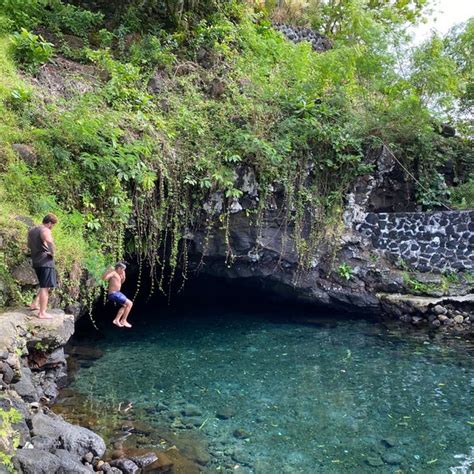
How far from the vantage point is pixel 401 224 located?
12891 mm

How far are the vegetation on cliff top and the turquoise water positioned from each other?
1962mm

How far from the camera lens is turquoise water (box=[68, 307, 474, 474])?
20.2 feet

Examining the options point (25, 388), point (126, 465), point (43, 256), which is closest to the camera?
point (126, 465)

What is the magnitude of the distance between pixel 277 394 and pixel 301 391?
1.45 ft

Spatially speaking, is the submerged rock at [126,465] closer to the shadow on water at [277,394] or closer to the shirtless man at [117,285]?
the shadow on water at [277,394]

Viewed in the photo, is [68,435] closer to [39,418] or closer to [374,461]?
[39,418]

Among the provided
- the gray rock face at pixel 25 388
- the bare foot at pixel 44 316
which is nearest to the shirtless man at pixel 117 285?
the bare foot at pixel 44 316

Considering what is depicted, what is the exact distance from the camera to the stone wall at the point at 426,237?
12539 millimetres

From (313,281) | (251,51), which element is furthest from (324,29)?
(313,281)

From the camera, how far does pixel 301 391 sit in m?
8.16

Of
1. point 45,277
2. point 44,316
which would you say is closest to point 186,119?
point 45,277

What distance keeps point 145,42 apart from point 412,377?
10.5 metres

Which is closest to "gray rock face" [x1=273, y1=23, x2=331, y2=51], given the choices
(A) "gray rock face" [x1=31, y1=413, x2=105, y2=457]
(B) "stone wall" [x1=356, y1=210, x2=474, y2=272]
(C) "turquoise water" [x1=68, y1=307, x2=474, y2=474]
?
(B) "stone wall" [x1=356, y1=210, x2=474, y2=272]

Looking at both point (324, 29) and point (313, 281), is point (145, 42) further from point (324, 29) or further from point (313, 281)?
point (324, 29)
